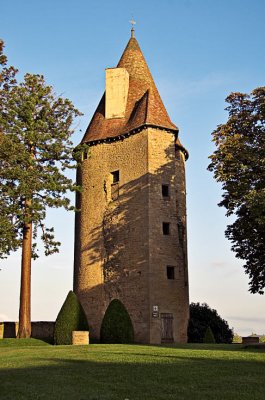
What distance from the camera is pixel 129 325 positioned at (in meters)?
28.8

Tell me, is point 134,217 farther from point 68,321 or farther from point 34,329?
point 34,329

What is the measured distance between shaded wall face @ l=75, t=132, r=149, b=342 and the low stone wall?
2.80m

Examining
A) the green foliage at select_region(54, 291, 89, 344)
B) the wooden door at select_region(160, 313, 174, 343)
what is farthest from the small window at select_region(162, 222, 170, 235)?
the green foliage at select_region(54, 291, 89, 344)

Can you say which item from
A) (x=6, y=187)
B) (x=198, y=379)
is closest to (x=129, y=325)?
(x=6, y=187)

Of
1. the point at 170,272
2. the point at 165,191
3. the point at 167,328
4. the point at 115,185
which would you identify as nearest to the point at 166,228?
the point at 165,191

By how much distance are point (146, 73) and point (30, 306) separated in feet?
62.4

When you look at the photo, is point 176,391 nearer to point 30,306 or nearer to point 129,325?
point 129,325

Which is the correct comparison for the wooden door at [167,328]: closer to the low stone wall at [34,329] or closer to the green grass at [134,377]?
the low stone wall at [34,329]

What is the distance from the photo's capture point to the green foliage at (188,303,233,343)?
3228 centimetres

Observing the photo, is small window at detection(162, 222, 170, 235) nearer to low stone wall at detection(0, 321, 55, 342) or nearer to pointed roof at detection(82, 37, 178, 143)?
pointed roof at detection(82, 37, 178, 143)

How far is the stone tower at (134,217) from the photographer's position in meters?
31.3

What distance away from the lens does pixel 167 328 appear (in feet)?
102

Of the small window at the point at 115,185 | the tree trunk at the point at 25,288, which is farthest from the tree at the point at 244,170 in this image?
the tree trunk at the point at 25,288

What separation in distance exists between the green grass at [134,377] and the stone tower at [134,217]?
13693 mm
